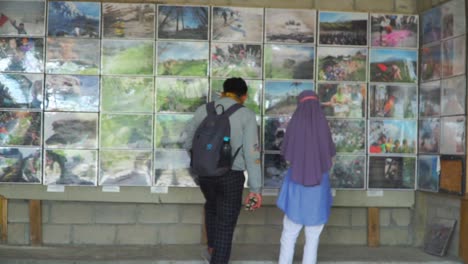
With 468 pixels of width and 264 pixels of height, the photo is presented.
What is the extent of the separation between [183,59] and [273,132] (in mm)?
1149

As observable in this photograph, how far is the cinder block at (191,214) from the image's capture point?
6156 millimetres

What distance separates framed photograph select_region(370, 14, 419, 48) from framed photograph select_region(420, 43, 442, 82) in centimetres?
18

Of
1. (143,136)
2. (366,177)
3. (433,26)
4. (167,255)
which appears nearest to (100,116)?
Answer: (143,136)

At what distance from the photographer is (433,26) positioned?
5.96m

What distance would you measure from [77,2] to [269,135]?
2.30 metres

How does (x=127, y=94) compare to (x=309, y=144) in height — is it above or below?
above

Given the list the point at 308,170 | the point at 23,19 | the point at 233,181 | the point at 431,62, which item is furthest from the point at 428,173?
the point at 23,19

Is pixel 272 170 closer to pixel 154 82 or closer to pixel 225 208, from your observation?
pixel 225 208

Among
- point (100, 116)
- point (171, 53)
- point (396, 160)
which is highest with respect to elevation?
point (171, 53)

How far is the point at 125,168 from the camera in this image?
601 centimetres

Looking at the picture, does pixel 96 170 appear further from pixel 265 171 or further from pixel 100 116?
pixel 265 171

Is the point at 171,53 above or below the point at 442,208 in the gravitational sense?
above

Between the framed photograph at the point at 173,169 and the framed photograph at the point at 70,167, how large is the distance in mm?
615

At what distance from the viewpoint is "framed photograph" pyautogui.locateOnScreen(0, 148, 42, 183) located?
5949 mm
